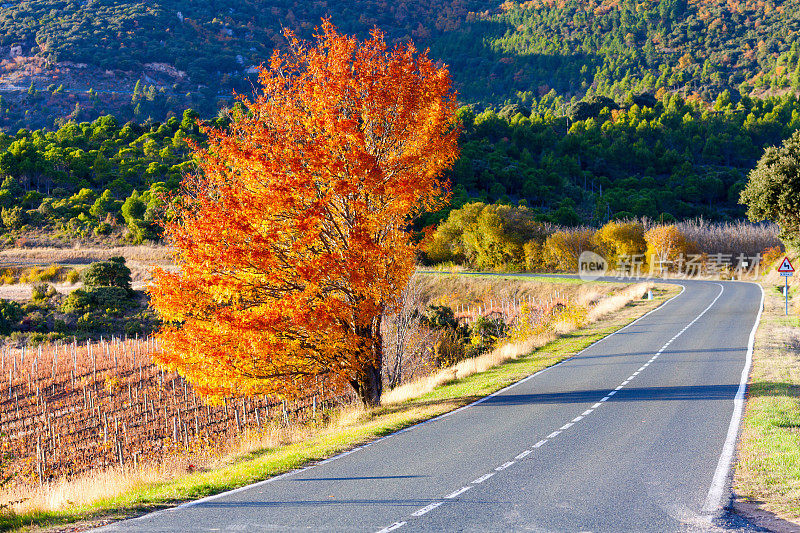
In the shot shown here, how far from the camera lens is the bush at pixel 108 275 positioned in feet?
148

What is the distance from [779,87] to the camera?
12294cm

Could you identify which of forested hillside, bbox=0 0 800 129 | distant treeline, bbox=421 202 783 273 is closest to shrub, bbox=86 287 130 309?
distant treeline, bbox=421 202 783 273

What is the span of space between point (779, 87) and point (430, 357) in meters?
124

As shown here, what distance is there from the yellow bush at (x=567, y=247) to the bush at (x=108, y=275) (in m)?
34.7

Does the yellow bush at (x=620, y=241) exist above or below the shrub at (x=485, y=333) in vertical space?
above

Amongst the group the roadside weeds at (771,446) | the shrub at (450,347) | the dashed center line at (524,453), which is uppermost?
the roadside weeds at (771,446)

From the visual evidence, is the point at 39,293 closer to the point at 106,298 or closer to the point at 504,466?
the point at 106,298

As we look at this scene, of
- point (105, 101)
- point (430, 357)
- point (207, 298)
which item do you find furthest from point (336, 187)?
point (105, 101)

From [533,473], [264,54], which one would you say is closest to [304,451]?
[533,473]

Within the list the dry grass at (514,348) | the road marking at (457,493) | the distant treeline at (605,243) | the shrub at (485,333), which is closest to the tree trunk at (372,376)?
the dry grass at (514,348)

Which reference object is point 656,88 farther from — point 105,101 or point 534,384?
point 534,384

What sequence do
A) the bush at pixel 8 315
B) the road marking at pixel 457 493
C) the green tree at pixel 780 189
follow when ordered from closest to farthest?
the road marking at pixel 457 493 < the green tree at pixel 780 189 < the bush at pixel 8 315

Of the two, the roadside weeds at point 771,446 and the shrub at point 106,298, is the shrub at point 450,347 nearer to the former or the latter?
the roadside weeds at point 771,446

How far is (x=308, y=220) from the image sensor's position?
14.8 metres
